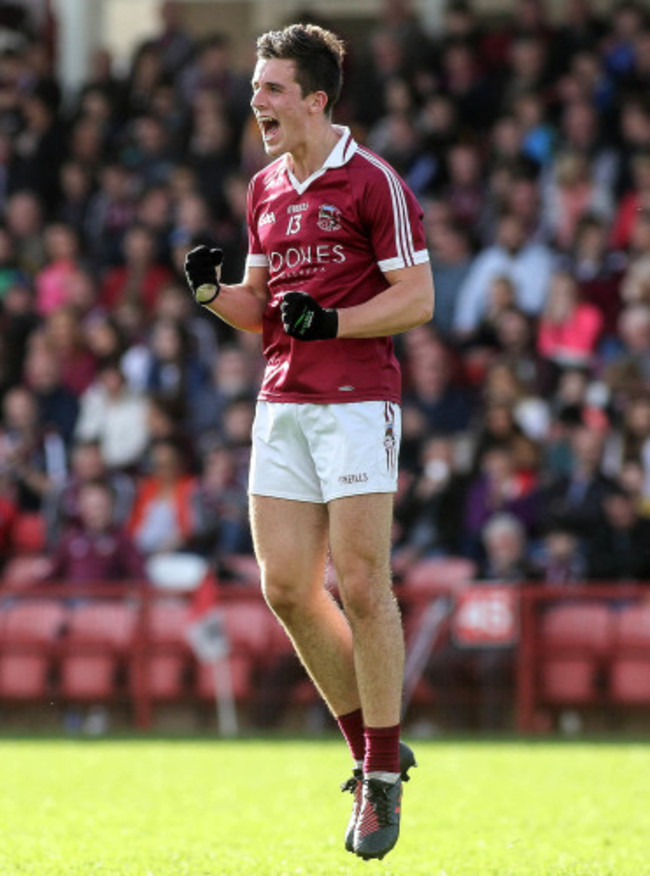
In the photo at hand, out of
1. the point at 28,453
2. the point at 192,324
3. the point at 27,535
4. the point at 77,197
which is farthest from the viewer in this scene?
the point at 77,197

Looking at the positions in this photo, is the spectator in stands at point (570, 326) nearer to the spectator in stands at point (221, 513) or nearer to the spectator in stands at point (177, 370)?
the spectator in stands at point (221, 513)

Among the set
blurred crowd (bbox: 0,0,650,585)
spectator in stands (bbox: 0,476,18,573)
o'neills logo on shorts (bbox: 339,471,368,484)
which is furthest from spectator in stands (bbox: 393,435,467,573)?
o'neills logo on shorts (bbox: 339,471,368,484)

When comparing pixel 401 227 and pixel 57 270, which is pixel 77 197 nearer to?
pixel 57 270

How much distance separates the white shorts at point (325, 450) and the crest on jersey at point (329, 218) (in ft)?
1.91

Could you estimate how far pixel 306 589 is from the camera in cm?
644

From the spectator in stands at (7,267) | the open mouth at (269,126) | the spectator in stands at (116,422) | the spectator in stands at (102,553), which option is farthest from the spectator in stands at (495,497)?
the open mouth at (269,126)

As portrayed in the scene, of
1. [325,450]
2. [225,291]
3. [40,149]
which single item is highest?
[40,149]

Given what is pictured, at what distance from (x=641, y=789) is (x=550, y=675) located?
3.42 m

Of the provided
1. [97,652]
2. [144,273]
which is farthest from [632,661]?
[144,273]

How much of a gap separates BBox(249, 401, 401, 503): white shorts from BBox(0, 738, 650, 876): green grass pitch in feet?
4.05

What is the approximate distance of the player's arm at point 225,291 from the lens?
6531 mm

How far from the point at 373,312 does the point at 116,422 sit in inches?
354

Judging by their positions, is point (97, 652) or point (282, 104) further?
point (97, 652)

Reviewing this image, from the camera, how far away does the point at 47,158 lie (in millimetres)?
18062
